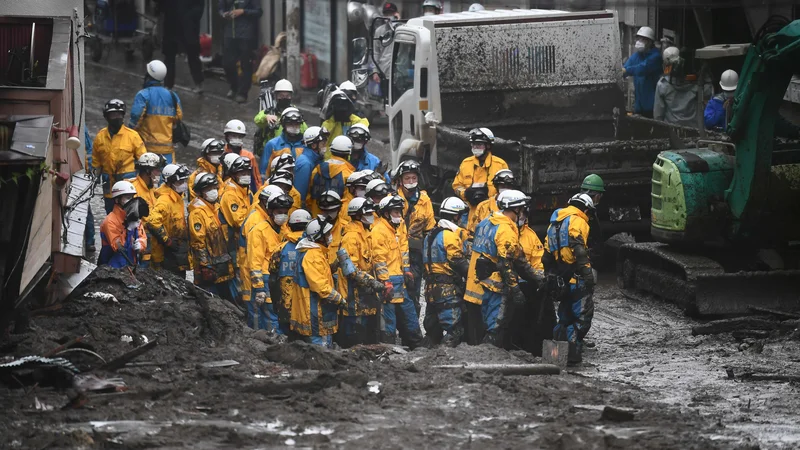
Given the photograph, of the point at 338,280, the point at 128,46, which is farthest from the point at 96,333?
the point at 128,46

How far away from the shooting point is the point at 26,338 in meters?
9.91

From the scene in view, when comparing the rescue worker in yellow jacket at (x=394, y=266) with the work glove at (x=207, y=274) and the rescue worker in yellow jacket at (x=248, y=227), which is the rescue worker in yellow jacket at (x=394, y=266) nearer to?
the rescue worker in yellow jacket at (x=248, y=227)

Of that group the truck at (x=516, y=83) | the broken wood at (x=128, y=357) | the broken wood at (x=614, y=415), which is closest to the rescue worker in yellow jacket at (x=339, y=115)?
the truck at (x=516, y=83)

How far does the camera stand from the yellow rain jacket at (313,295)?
12281 millimetres

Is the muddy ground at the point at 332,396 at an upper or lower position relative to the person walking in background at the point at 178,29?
lower

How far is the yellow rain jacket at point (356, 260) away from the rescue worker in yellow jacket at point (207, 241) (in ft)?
4.35

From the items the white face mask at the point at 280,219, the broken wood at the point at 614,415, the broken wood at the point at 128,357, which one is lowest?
the broken wood at the point at 614,415

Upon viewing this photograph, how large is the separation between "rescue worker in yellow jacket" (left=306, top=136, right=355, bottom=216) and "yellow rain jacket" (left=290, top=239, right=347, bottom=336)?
265 centimetres

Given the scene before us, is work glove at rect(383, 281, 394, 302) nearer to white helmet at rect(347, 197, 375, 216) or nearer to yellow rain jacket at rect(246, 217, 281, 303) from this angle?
white helmet at rect(347, 197, 375, 216)

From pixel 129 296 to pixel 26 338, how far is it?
169 cm

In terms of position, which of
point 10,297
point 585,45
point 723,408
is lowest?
point 723,408

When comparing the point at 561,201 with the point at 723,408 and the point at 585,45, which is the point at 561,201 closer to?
the point at 585,45

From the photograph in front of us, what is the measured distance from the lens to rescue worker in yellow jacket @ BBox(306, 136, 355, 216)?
49.7 ft

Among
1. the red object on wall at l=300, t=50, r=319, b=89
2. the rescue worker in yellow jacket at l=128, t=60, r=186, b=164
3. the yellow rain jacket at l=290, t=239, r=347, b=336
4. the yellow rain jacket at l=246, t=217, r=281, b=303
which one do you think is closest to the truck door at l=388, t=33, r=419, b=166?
the rescue worker in yellow jacket at l=128, t=60, r=186, b=164
